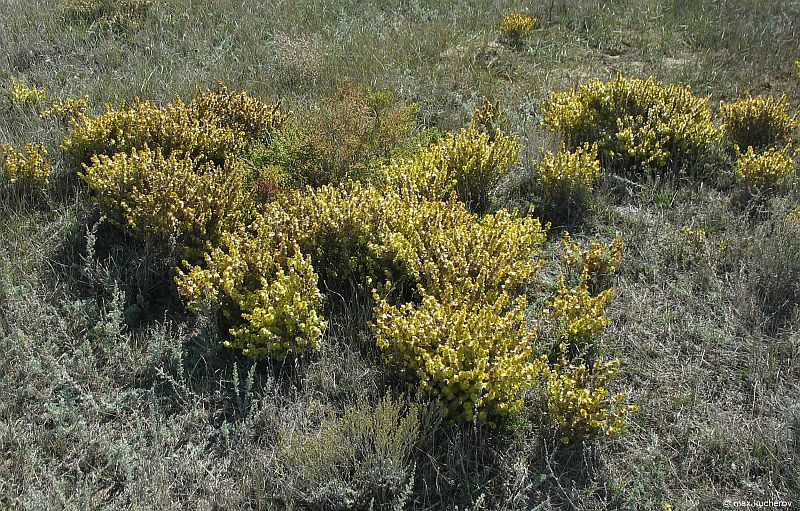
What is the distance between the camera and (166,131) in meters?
4.49

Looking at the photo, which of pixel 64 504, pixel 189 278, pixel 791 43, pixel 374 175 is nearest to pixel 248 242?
pixel 189 278

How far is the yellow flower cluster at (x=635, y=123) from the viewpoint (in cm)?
487

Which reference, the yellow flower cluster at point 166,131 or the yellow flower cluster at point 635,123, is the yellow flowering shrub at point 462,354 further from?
the yellow flower cluster at point 635,123

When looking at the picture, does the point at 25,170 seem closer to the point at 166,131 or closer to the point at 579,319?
the point at 166,131

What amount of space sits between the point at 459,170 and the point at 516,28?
3522mm

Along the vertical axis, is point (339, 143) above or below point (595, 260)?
above

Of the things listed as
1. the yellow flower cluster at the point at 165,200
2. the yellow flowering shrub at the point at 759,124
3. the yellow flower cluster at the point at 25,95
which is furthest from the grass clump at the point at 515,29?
the yellow flower cluster at the point at 25,95

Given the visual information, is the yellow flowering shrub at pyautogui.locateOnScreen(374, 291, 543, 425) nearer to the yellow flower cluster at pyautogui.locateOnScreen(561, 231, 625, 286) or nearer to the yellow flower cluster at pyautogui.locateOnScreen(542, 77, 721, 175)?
the yellow flower cluster at pyautogui.locateOnScreen(561, 231, 625, 286)

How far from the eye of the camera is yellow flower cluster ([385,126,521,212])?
165 inches

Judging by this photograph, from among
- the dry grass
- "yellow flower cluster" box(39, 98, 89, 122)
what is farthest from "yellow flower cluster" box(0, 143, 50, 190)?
"yellow flower cluster" box(39, 98, 89, 122)

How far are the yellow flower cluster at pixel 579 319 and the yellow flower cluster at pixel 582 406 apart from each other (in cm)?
30

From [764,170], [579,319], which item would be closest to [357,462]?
[579,319]

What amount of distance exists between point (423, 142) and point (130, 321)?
270 cm

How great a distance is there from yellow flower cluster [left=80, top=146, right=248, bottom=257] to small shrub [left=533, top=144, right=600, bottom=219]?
2179mm
